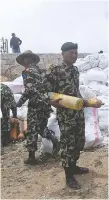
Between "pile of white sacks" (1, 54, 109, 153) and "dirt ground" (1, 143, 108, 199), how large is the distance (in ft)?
0.61

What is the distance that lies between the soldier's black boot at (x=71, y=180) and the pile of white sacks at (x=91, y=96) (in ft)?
2.98

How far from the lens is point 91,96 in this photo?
4.82 metres

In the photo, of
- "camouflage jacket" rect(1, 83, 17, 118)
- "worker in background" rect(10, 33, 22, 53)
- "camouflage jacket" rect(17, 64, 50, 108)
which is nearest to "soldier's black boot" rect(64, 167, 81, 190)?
"camouflage jacket" rect(17, 64, 50, 108)

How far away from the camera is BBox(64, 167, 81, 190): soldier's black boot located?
3.22m

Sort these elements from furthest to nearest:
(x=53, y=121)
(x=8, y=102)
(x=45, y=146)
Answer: (x=8, y=102)
(x=53, y=121)
(x=45, y=146)

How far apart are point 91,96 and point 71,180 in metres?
1.75

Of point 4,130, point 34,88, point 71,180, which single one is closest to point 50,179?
point 71,180

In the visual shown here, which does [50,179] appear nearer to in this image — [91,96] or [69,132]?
[69,132]

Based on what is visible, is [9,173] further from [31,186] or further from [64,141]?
[64,141]

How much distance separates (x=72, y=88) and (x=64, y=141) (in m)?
0.46

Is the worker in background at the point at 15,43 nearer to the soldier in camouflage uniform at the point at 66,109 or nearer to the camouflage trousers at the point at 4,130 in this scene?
the camouflage trousers at the point at 4,130

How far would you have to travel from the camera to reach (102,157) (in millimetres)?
3920

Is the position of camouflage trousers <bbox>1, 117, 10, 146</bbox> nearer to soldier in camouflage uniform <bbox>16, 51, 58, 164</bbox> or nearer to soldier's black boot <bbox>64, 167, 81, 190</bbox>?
soldier in camouflage uniform <bbox>16, 51, 58, 164</bbox>

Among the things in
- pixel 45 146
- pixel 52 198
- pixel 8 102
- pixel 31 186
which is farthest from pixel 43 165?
pixel 8 102
